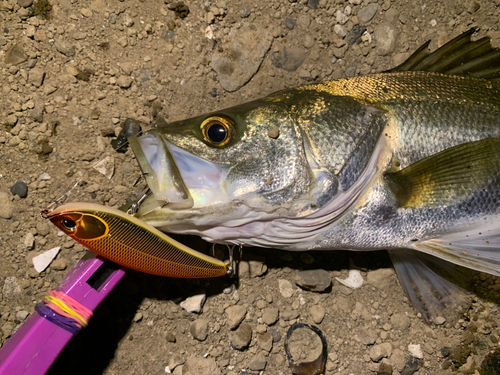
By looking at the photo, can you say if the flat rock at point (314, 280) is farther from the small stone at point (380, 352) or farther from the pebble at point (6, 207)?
the pebble at point (6, 207)

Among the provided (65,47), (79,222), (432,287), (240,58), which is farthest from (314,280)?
(65,47)

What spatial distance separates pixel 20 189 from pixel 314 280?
79.0 inches

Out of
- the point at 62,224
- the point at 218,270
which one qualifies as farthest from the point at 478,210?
the point at 62,224

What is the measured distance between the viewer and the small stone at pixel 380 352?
2.25 meters

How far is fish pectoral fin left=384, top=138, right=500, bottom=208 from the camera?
174cm

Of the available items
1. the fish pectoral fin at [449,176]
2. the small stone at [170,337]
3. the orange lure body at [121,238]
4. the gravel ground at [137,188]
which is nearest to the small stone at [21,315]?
the gravel ground at [137,188]

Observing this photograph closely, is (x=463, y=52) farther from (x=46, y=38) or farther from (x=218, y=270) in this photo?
(x=46, y=38)

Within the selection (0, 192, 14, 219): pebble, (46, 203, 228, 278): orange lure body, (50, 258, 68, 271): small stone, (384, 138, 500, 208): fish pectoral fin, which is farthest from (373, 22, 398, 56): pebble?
(0, 192, 14, 219): pebble

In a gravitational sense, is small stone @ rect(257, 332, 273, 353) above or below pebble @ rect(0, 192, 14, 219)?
below

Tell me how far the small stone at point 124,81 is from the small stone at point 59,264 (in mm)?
1206

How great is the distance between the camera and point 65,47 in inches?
90.5

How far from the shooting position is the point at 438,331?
2.27 meters

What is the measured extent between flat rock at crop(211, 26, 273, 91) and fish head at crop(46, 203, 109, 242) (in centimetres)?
128

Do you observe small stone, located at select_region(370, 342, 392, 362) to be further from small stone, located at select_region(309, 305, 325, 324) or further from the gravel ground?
small stone, located at select_region(309, 305, 325, 324)
